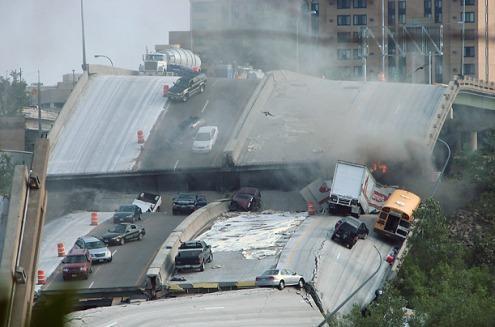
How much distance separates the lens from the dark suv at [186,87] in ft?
181

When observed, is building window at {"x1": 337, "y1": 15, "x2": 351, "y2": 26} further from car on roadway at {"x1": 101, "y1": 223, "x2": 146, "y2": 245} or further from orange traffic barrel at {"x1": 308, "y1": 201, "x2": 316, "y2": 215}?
car on roadway at {"x1": 101, "y1": 223, "x2": 146, "y2": 245}

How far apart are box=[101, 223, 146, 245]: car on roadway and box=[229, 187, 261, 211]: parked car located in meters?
5.59

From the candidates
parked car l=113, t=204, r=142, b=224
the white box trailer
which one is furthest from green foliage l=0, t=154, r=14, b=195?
the white box trailer

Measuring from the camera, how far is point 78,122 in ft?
176

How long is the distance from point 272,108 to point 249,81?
4.32 m

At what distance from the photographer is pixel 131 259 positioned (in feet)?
113

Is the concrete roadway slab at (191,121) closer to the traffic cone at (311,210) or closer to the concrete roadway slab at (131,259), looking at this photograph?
the traffic cone at (311,210)

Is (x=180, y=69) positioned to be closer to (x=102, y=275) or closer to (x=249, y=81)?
(x=249, y=81)

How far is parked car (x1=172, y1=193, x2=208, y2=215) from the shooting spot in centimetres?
4222

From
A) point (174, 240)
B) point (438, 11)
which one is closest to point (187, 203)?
point (174, 240)

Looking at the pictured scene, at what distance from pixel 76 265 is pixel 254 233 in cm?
707

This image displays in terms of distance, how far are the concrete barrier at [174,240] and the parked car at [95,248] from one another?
1482 mm

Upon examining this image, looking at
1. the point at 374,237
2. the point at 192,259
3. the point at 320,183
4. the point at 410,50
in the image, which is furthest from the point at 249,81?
the point at 410,50

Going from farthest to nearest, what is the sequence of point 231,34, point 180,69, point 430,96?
1. point 231,34
2. point 180,69
3. point 430,96
